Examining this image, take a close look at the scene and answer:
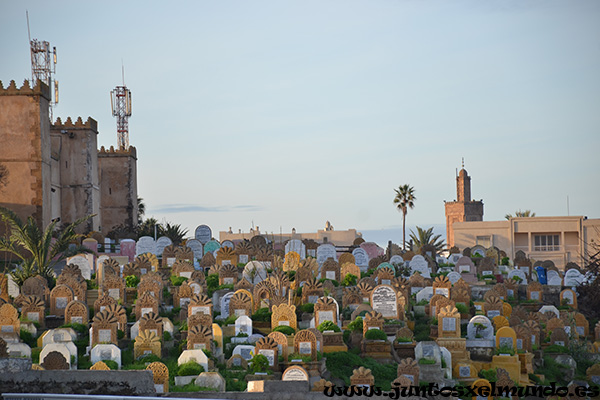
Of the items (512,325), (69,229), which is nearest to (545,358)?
(512,325)

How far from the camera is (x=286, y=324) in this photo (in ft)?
69.2

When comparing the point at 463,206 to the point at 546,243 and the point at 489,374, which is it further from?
the point at 489,374

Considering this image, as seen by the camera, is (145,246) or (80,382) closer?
(80,382)

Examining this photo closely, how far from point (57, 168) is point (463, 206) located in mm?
36651

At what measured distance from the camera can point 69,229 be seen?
27.2m

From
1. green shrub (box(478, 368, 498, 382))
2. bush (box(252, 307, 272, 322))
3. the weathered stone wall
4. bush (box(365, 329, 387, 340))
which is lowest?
green shrub (box(478, 368, 498, 382))

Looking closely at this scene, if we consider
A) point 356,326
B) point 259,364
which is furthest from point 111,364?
point 356,326

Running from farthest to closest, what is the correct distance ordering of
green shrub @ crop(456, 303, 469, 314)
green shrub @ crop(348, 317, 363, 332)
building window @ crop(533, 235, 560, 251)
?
building window @ crop(533, 235, 560, 251) < green shrub @ crop(456, 303, 469, 314) < green shrub @ crop(348, 317, 363, 332)

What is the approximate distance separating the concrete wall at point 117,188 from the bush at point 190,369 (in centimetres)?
2635

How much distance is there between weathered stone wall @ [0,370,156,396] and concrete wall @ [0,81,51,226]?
78.6 feet

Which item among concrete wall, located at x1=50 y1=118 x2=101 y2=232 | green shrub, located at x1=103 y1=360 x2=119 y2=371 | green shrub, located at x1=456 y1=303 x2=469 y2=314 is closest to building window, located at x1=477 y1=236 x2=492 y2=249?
concrete wall, located at x1=50 y1=118 x2=101 y2=232

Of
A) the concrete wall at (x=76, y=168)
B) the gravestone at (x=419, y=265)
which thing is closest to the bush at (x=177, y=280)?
the gravestone at (x=419, y=265)

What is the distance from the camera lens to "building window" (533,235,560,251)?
54.0m

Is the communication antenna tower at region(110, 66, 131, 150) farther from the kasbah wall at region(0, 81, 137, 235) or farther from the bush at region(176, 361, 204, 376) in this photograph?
the bush at region(176, 361, 204, 376)
